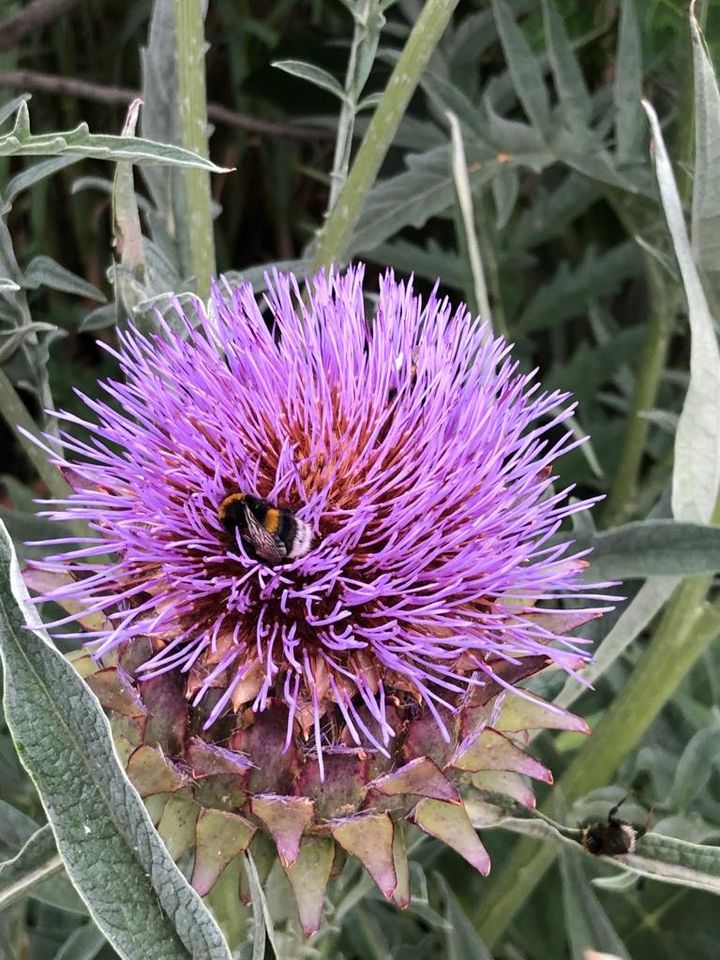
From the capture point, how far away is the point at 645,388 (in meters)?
0.94

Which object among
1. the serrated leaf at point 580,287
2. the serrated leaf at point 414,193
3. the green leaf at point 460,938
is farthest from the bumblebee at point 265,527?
the serrated leaf at point 580,287

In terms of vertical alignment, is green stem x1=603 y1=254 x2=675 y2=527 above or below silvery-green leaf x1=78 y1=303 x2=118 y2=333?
above

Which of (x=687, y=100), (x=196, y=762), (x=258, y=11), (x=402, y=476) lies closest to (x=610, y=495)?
(x=687, y=100)

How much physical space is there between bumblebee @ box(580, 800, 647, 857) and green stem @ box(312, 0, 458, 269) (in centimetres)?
38

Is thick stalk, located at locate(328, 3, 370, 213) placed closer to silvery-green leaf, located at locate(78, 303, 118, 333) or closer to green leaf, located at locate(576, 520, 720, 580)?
silvery-green leaf, located at locate(78, 303, 118, 333)

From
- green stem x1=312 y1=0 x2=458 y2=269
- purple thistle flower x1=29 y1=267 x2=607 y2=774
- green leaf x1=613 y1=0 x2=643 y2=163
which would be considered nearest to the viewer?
purple thistle flower x1=29 y1=267 x2=607 y2=774

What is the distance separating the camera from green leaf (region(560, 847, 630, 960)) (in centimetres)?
58

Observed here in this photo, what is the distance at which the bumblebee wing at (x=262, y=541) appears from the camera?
1.67ft

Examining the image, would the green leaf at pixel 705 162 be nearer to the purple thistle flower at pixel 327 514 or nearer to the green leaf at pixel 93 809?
the purple thistle flower at pixel 327 514

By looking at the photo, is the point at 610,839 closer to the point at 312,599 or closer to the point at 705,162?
the point at 312,599

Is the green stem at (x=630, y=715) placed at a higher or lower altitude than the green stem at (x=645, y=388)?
lower

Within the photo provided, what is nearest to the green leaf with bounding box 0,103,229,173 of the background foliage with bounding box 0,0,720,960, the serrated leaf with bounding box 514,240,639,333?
the background foliage with bounding box 0,0,720,960

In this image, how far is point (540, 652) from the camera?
524 millimetres

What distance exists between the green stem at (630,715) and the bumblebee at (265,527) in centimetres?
27
